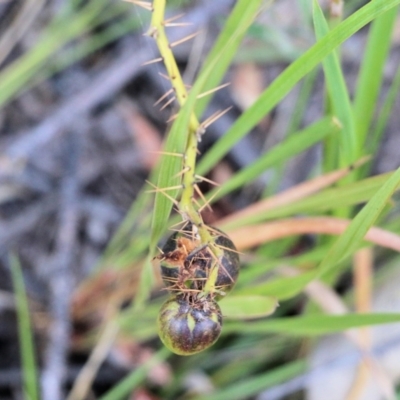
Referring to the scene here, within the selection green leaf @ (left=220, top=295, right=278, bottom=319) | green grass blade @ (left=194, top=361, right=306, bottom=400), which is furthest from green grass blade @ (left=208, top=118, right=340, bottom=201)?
green grass blade @ (left=194, top=361, right=306, bottom=400)

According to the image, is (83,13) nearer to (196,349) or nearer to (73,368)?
(73,368)

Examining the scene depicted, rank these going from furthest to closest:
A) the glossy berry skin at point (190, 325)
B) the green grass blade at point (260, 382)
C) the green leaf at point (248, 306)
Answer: the green grass blade at point (260, 382) → the green leaf at point (248, 306) → the glossy berry skin at point (190, 325)

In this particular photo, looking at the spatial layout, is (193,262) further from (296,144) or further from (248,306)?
(296,144)

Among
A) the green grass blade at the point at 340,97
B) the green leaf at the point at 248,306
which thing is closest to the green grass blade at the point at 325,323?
the green leaf at the point at 248,306

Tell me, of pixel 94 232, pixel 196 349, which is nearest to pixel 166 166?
pixel 196 349

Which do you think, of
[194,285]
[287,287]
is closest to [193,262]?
[194,285]

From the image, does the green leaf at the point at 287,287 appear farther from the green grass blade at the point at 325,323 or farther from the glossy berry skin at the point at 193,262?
the glossy berry skin at the point at 193,262
